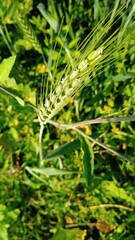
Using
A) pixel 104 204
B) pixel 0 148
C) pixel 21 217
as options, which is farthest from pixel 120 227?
pixel 0 148

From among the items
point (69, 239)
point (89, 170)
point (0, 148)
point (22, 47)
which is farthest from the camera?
point (22, 47)

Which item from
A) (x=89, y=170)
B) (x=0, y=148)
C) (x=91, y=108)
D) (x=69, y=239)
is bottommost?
(x=69, y=239)

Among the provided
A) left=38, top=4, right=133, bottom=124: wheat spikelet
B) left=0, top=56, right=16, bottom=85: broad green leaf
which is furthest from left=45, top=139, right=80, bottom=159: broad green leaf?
left=0, top=56, right=16, bottom=85: broad green leaf

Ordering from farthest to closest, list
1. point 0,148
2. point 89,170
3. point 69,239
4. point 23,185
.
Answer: point 23,185
point 0,148
point 69,239
point 89,170

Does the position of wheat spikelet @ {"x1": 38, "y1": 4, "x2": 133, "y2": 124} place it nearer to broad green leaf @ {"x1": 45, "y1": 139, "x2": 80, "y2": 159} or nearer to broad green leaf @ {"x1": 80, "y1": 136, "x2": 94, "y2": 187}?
broad green leaf @ {"x1": 80, "y1": 136, "x2": 94, "y2": 187}

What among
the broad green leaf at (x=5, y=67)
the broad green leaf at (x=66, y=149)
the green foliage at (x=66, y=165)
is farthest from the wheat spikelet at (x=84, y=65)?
the green foliage at (x=66, y=165)

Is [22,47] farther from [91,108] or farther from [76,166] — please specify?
[76,166]

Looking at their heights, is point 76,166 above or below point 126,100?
below

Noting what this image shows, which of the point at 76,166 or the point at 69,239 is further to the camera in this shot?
the point at 76,166

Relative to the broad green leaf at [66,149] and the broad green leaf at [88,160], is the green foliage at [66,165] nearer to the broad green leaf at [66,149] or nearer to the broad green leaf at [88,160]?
the broad green leaf at [66,149]

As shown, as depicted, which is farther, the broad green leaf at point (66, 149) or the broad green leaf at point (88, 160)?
the broad green leaf at point (66, 149)

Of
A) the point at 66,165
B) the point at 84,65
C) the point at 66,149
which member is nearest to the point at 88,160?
the point at 66,149
